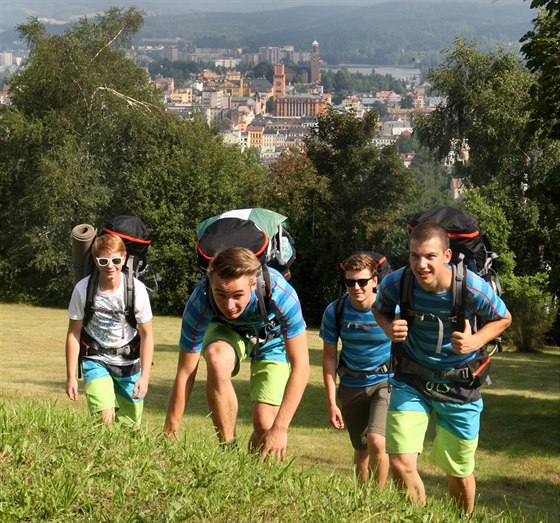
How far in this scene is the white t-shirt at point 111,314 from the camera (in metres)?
7.48

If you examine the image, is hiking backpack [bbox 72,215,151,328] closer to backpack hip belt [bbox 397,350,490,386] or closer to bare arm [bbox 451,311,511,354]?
backpack hip belt [bbox 397,350,490,386]

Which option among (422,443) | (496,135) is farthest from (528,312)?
(422,443)

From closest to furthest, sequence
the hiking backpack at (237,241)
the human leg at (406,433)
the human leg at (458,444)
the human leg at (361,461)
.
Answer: the hiking backpack at (237,241) → the human leg at (406,433) → the human leg at (458,444) → the human leg at (361,461)

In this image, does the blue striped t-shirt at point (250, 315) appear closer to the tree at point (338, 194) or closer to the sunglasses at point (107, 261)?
the sunglasses at point (107, 261)

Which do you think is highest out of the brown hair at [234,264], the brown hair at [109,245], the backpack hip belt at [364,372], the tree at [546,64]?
the tree at [546,64]

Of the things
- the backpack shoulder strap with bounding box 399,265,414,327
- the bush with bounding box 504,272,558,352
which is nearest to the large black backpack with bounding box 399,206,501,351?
the backpack shoulder strap with bounding box 399,265,414,327

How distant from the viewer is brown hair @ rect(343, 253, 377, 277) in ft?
25.2

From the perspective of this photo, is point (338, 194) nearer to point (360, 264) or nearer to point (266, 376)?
point (360, 264)

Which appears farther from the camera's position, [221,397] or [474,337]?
[221,397]

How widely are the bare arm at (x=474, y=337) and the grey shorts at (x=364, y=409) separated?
1.50m

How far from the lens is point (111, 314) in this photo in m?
7.52

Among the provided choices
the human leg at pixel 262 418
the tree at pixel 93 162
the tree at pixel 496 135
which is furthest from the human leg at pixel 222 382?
the tree at pixel 93 162

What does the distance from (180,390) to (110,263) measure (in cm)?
141

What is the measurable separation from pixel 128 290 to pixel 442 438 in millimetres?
2366
